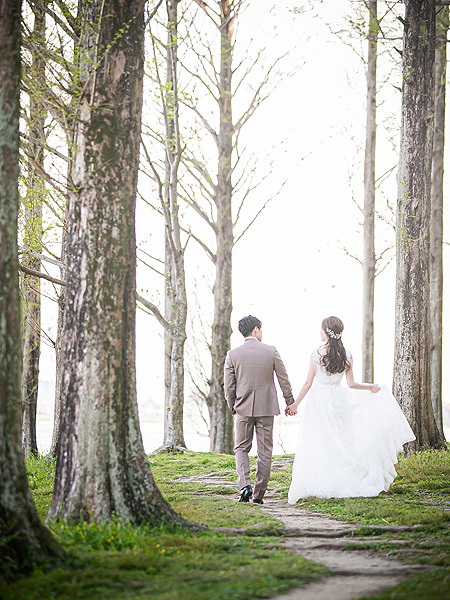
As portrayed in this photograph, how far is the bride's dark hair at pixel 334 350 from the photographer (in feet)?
26.7

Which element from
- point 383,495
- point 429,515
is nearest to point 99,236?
point 429,515

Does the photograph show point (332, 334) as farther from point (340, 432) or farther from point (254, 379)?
point (254, 379)

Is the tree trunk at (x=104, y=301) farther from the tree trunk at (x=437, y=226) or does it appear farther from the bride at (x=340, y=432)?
the tree trunk at (x=437, y=226)

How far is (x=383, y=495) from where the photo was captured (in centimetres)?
762

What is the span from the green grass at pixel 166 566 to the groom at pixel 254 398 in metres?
1.44

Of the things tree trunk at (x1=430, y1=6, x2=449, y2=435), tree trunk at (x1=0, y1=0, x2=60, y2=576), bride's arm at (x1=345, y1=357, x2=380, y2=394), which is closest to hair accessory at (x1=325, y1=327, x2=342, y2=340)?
bride's arm at (x1=345, y1=357, x2=380, y2=394)

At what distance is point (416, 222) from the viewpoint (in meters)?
10.7

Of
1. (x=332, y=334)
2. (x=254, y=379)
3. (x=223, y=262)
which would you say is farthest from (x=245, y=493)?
(x=223, y=262)

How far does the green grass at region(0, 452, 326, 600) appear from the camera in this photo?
138 inches

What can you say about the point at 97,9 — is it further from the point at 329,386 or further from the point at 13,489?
the point at 329,386

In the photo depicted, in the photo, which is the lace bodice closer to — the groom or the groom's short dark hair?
the groom

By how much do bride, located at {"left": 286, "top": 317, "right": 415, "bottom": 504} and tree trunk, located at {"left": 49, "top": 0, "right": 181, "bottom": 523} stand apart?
2.95m

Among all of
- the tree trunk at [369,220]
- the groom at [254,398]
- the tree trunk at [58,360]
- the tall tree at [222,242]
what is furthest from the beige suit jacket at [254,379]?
the tree trunk at [369,220]

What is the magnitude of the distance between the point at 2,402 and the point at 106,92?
2843mm
